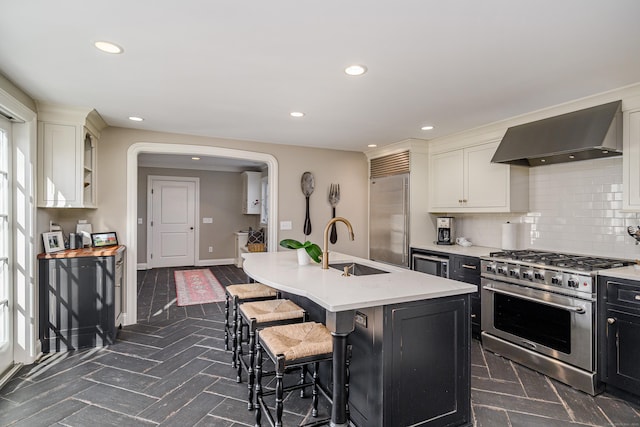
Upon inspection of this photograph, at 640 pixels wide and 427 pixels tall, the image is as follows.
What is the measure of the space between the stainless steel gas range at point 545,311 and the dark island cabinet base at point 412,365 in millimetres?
1173

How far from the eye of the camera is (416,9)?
163 centimetres

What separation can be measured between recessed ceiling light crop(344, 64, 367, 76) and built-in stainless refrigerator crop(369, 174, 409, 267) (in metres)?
2.39

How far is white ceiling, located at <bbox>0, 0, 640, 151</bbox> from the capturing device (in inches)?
65.0

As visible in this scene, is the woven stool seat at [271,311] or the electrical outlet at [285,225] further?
the electrical outlet at [285,225]

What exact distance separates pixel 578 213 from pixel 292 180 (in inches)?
130

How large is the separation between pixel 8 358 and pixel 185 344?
52.7 inches

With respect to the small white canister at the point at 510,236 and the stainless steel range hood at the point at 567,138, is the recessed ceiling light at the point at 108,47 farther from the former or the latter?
the small white canister at the point at 510,236

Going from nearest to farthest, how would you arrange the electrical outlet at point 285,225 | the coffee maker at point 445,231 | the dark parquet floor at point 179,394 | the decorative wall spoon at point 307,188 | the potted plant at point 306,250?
the dark parquet floor at point 179,394, the potted plant at point 306,250, the coffee maker at point 445,231, the electrical outlet at point 285,225, the decorative wall spoon at point 307,188

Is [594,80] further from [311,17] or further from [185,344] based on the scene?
[185,344]

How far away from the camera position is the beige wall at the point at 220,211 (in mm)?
7895

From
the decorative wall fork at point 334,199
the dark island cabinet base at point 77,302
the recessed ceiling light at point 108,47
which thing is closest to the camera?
the recessed ceiling light at point 108,47

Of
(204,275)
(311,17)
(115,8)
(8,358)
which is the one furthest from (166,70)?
(204,275)

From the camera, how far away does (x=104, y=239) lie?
3.73 meters

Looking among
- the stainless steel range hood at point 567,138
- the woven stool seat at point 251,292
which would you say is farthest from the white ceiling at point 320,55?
the woven stool seat at point 251,292
